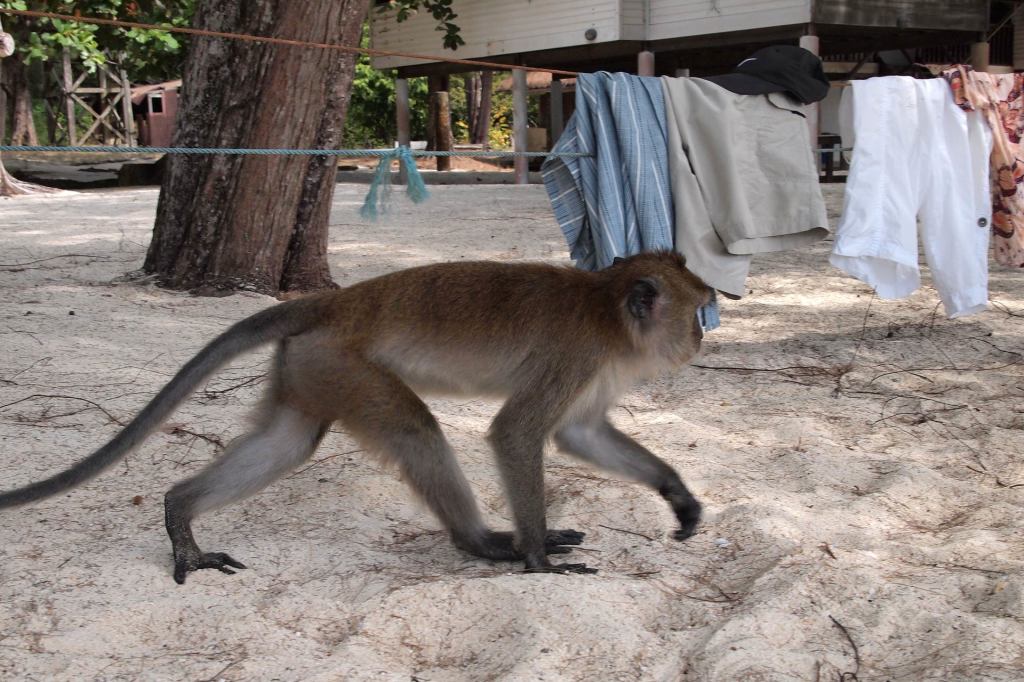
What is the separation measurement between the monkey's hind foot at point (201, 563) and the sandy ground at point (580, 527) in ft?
0.10

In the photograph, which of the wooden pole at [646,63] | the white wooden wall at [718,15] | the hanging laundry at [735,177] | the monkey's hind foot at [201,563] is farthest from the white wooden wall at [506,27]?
the monkey's hind foot at [201,563]

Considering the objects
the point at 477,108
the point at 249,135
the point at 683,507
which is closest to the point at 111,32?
the point at 249,135

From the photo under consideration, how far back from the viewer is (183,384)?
3.28 metres

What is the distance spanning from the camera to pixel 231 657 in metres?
2.84

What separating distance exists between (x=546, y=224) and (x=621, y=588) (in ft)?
26.0

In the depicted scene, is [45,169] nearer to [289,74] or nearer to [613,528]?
[289,74]

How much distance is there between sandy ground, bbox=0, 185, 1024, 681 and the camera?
2.89m

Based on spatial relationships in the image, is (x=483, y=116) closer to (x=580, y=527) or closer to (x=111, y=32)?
(x=111, y=32)

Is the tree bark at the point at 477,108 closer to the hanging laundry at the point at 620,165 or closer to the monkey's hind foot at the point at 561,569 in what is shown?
the hanging laundry at the point at 620,165

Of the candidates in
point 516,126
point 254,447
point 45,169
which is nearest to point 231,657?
point 254,447

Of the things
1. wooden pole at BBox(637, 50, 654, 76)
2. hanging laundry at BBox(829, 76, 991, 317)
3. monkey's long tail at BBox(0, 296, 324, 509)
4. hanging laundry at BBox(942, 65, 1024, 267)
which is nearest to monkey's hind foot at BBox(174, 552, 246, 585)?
monkey's long tail at BBox(0, 296, 324, 509)

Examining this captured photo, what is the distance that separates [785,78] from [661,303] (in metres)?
1.96

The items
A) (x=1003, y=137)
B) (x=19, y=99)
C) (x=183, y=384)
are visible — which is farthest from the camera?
(x=19, y=99)

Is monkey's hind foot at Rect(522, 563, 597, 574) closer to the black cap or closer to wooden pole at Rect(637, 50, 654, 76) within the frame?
the black cap
